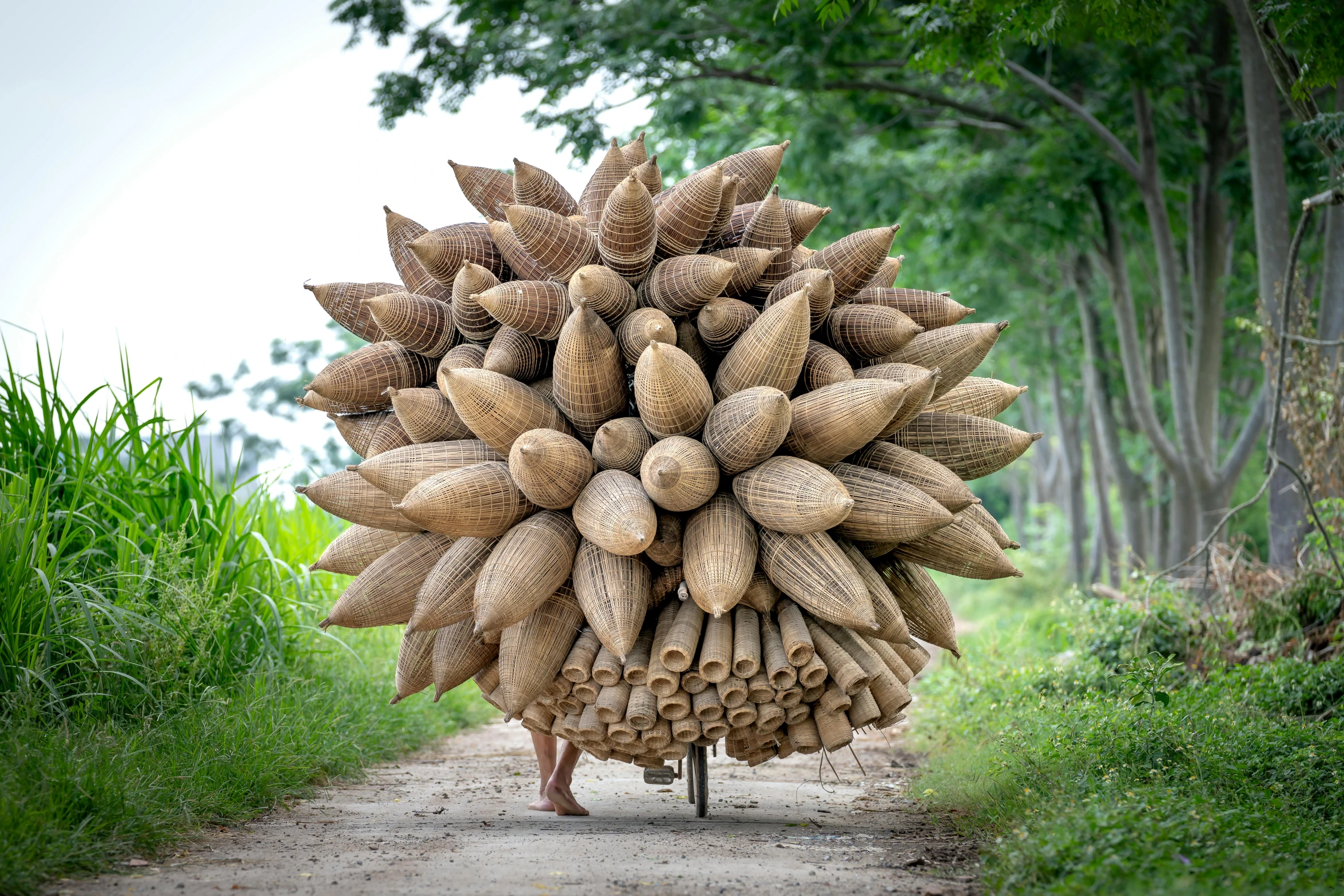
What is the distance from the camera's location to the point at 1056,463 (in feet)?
86.8

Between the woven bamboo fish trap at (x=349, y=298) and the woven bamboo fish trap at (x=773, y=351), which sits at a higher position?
the woven bamboo fish trap at (x=349, y=298)

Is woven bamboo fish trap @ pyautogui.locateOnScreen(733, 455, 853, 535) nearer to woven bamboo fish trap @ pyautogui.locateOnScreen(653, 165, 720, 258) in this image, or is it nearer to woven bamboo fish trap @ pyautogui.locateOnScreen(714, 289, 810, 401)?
woven bamboo fish trap @ pyautogui.locateOnScreen(714, 289, 810, 401)

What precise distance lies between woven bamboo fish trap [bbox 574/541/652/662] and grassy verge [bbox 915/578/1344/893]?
54.3 inches

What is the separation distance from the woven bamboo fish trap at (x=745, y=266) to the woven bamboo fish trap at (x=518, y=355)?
0.74 meters

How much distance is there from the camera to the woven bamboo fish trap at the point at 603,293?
3893mm

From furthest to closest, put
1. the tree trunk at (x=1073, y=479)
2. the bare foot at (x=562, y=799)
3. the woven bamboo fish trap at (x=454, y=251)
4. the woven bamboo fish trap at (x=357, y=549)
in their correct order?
the tree trunk at (x=1073, y=479) → the bare foot at (x=562, y=799) → the woven bamboo fish trap at (x=357, y=549) → the woven bamboo fish trap at (x=454, y=251)

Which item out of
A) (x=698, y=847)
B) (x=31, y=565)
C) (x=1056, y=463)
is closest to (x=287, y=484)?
(x=31, y=565)

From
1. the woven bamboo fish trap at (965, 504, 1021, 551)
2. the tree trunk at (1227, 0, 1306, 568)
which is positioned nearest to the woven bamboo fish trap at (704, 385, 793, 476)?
the woven bamboo fish trap at (965, 504, 1021, 551)

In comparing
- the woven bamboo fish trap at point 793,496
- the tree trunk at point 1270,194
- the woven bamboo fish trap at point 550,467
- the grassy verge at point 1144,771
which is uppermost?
the tree trunk at point 1270,194

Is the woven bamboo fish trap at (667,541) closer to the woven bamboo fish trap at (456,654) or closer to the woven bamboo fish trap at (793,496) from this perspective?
the woven bamboo fish trap at (793,496)

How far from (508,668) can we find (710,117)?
33.4 feet

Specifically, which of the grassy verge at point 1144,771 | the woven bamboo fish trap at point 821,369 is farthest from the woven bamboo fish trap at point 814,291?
the grassy verge at point 1144,771

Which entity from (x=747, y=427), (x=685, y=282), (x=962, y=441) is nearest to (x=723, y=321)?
(x=685, y=282)

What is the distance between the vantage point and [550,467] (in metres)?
3.71
